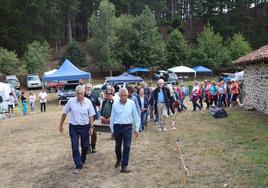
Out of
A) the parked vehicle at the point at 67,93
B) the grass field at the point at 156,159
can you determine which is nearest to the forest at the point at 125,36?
the parked vehicle at the point at 67,93

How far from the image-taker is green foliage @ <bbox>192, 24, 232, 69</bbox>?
52.5 m

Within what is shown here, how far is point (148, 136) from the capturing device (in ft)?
42.1

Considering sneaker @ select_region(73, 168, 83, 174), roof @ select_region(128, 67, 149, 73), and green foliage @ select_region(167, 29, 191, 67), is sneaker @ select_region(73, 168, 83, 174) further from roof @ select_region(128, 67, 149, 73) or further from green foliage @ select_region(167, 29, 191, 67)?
green foliage @ select_region(167, 29, 191, 67)

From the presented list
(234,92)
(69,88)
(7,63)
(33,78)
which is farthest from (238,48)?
(234,92)

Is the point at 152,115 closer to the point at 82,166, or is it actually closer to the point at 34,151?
the point at 34,151

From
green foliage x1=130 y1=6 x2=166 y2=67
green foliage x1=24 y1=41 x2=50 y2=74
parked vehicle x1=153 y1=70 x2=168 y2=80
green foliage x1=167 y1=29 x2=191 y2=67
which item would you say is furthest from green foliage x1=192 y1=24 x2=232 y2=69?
green foliage x1=24 y1=41 x2=50 y2=74

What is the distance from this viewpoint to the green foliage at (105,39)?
51.5 m

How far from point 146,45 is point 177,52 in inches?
186

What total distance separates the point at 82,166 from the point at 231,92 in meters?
14.1

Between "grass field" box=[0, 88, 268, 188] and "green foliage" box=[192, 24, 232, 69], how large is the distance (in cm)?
3814

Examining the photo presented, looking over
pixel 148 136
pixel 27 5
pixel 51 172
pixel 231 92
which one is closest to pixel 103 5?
pixel 27 5

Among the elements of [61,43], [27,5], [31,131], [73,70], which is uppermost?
[27,5]

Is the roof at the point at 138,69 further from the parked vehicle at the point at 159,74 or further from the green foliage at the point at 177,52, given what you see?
the green foliage at the point at 177,52

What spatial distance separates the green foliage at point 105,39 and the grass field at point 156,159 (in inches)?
1454
